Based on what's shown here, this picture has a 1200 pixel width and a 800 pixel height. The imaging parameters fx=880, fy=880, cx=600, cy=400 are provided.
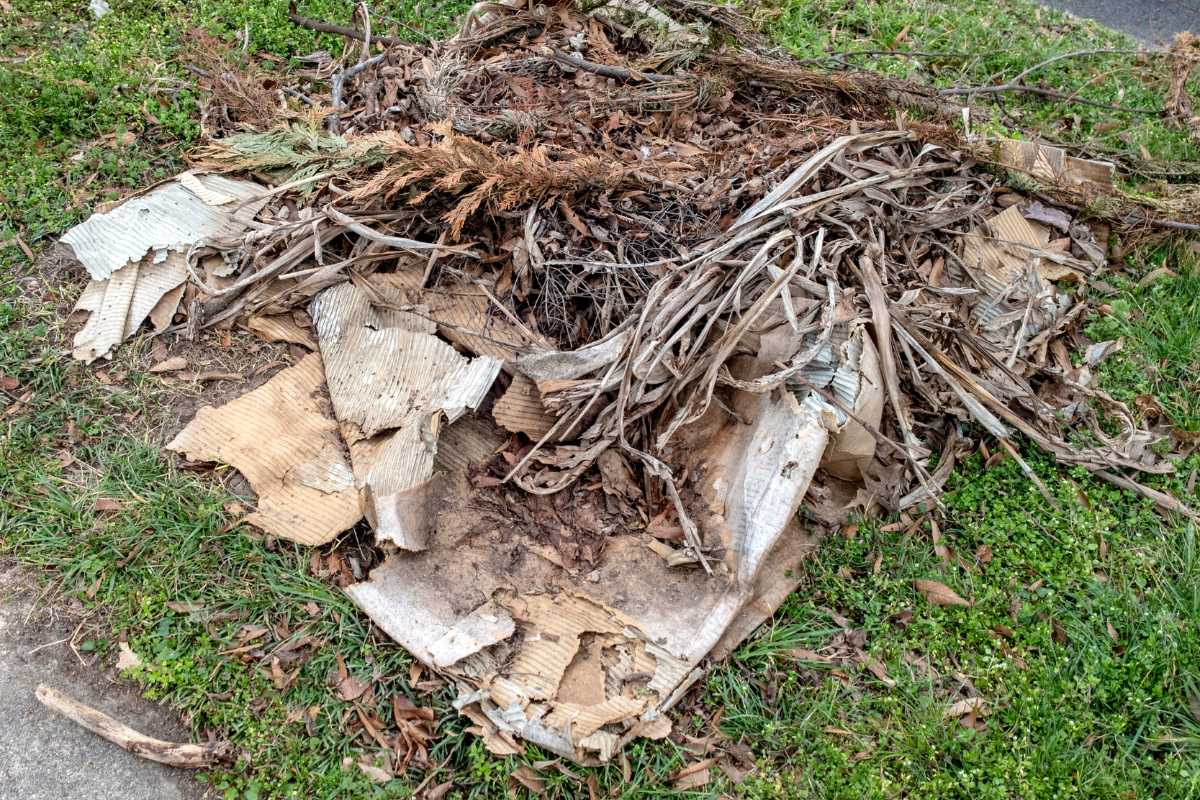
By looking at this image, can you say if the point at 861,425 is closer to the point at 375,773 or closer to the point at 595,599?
the point at 595,599

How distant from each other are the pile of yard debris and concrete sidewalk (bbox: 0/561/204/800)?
28.0 inches

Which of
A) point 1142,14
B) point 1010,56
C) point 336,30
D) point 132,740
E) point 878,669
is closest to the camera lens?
point 132,740

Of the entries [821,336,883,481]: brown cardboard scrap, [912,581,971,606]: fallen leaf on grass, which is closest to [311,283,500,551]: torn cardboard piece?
[821,336,883,481]: brown cardboard scrap

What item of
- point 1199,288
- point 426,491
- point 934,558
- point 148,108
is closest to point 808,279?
point 934,558

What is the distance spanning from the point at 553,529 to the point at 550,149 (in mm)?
1718

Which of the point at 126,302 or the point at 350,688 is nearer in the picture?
the point at 350,688

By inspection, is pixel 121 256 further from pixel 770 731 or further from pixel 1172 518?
pixel 1172 518

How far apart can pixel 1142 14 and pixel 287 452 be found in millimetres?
6896

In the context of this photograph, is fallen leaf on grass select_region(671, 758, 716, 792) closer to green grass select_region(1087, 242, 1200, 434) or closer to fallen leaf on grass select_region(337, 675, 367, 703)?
fallen leaf on grass select_region(337, 675, 367, 703)

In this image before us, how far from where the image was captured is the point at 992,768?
2.79 meters

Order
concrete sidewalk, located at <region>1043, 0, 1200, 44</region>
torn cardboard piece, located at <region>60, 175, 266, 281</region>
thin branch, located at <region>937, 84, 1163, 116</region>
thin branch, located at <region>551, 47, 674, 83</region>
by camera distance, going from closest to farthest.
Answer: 1. torn cardboard piece, located at <region>60, 175, 266, 281</region>
2. thin branch, located at <region>551, 47, 674, 83</region>
3. thin branch, located at <region>937, 84, 1163, 116</region>
4. concrete sidewalk, located at <region>1043, 0, 1200, 44</region>

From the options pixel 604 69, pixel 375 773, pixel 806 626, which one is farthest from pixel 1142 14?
pixel 375 773

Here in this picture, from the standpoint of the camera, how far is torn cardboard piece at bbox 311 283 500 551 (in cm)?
306

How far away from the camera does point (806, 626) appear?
3.12 m
